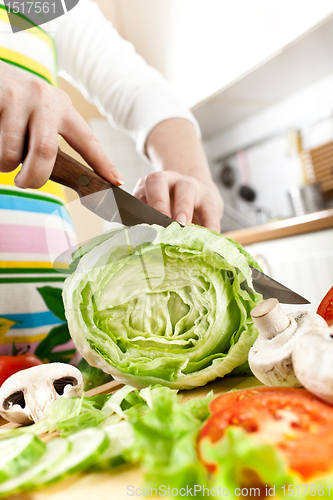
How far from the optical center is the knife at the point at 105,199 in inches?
27.7

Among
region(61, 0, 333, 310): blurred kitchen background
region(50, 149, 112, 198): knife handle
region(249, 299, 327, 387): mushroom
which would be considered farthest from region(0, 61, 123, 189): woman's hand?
region(61, 0, 333, 310): blurred kitchen background

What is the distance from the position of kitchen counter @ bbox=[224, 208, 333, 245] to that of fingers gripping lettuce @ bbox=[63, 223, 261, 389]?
1479 millimetres

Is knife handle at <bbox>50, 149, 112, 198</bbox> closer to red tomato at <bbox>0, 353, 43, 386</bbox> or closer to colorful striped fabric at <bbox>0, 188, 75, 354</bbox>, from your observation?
colorful striped fabric at <bbox>0, 188, 75, 354</bbox>

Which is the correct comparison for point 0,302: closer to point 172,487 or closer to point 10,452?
point 10,452

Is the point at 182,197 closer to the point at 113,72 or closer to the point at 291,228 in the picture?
the point at 113,72

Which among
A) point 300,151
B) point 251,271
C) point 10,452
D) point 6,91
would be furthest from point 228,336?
point 300,151

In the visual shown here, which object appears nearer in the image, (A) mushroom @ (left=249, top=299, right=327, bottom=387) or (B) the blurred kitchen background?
(A) mushroom @ (left=249, top=299, right=327, bottom=387)

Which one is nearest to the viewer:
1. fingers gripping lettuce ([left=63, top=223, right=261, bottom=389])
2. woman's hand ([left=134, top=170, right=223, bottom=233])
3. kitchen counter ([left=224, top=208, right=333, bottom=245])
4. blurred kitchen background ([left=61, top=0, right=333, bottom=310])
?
fingers gripping lettuce ([left=63, top=223, right=261, bottom=389])

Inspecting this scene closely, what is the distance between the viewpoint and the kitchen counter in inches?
78.2

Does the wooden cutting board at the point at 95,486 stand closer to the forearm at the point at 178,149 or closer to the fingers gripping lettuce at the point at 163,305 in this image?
the fingers gripping lettuce at the point at 163,305

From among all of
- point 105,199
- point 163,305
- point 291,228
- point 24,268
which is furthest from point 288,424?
point 291,228

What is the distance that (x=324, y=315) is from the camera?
65 cm

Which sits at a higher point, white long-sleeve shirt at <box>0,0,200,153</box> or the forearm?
white long-sleeve shirt at <box>0,0,200,153</box>

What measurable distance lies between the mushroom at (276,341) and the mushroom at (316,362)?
6cm
